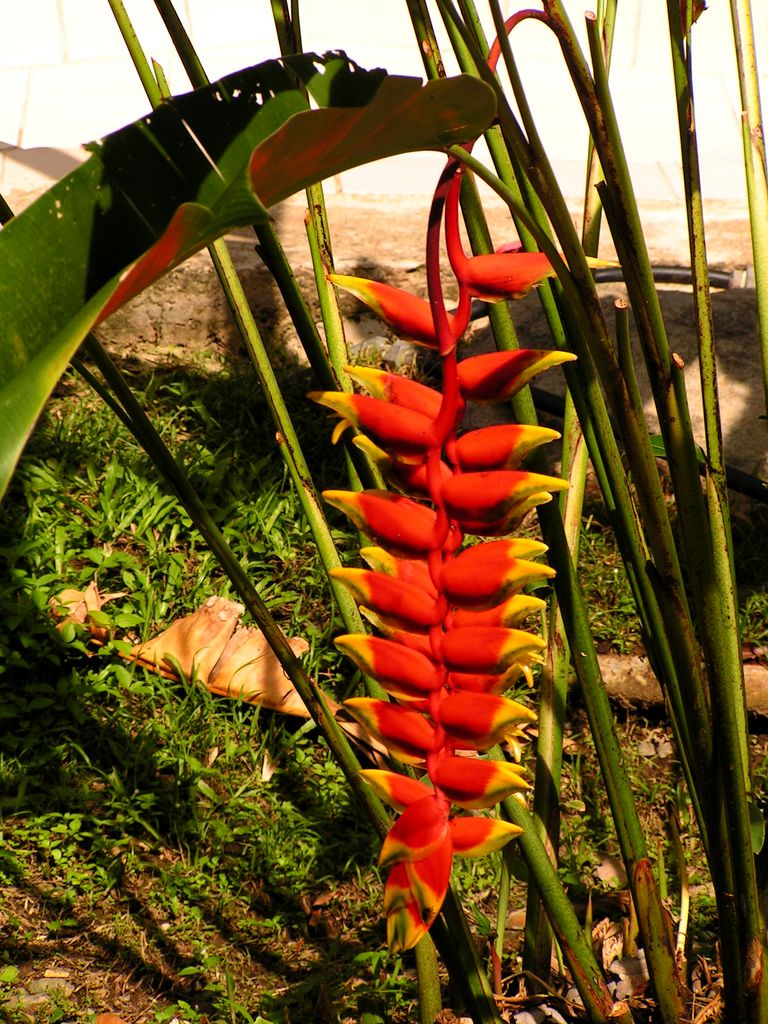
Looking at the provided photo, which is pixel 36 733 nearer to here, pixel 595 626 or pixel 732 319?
pixel 595 626

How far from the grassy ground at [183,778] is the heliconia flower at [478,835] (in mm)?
614

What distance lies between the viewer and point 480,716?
483 mm

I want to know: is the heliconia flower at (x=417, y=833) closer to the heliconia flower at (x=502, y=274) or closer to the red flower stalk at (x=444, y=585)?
the red flower stalk at (x=444, y=585)

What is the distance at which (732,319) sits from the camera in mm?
2277

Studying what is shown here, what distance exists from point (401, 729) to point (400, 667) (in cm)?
3

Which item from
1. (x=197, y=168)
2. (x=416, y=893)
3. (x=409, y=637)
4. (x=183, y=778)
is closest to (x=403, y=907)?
(x=416, y=893)

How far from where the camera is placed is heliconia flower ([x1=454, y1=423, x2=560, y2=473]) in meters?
0.49

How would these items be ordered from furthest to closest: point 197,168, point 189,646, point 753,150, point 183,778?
point 189,646, point 183,778, point 753,150, point 197,168

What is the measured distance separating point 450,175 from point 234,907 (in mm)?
1198

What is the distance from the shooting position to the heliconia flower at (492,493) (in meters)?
0.48

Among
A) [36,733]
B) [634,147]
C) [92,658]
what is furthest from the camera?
[634,147]

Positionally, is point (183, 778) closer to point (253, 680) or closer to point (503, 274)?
point (253, 680)

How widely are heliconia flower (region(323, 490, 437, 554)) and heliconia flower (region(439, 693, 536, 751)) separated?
7 cm

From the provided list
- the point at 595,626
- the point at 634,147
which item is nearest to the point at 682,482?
the point at 595,626
